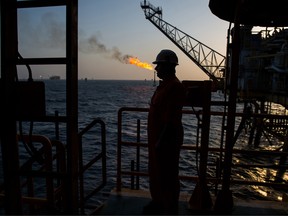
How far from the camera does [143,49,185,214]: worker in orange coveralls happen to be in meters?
3.58

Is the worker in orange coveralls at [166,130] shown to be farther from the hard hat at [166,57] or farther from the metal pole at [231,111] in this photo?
the metal pole at [231,111]

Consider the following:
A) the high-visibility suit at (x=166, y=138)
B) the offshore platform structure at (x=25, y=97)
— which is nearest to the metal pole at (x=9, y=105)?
the offshore platform structure at (x=25, y=97)

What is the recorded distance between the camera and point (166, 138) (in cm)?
361

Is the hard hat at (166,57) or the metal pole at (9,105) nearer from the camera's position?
the metal pole at (9,105)

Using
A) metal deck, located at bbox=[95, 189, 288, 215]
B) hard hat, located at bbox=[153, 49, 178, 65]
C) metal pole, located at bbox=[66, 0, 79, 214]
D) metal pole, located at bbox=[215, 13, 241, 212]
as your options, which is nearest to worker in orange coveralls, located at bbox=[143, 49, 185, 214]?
hard hat, located at bbox=[153, 49, 178, 65]

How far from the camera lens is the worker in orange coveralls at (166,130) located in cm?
358

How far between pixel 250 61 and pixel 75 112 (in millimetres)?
26836

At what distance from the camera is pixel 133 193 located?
4820mm

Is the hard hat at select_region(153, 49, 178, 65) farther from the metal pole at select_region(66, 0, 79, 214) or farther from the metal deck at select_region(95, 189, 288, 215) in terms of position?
the metal deck at select_region(95, 189, 288, 215)

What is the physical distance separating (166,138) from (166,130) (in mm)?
105

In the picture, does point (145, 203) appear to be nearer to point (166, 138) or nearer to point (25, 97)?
point (166, 138)

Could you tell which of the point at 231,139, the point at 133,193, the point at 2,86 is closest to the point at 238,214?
the point at 231,139

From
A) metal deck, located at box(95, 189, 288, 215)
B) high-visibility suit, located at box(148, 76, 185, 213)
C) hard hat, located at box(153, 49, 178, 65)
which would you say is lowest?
metal deck, located at box(95, 189, 288, 215)

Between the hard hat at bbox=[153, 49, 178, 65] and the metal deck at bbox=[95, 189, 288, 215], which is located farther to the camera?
the metal deck at bbox=[95, 189, 288, 215]
